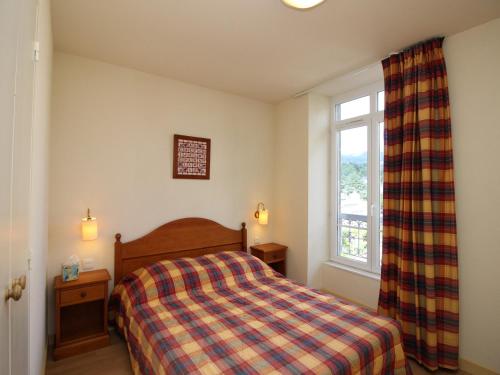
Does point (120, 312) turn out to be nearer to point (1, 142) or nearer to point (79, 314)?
point (79, 314)

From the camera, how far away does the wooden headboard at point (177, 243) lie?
8.75 ft

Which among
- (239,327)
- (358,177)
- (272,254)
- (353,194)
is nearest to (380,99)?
(358,177)

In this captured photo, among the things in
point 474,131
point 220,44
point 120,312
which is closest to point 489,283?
point 474,131

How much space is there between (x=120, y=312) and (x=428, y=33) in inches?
136

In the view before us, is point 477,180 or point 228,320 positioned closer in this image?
point 228,320

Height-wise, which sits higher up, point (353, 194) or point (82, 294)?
point (353, 194)

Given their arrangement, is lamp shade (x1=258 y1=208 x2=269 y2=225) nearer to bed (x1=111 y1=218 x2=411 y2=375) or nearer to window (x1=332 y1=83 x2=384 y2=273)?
bed (x1=111 y1=218 x2=411 y2=375)

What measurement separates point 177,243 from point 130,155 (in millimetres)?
1043

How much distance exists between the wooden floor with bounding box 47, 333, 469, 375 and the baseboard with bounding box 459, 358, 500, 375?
0.04 meters

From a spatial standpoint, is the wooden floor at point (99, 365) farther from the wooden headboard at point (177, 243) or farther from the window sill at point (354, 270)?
the window sill at point (354, 270)

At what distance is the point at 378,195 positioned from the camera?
2.98 meters

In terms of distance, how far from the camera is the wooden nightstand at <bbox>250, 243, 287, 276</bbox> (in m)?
3.35

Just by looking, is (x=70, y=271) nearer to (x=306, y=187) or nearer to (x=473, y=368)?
(x=306, y=187)

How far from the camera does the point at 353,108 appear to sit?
329 centimetres
